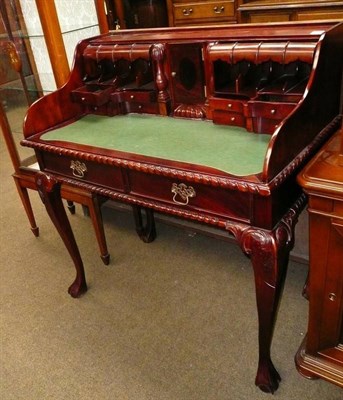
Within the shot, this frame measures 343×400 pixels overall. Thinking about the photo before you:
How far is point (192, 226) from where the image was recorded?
232cm

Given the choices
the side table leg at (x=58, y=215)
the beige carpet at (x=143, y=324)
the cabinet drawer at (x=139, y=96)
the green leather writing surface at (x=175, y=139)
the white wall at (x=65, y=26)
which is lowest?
the beige carpet at (x=143, y=324)

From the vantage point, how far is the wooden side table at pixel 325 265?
108cm

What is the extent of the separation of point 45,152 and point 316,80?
1019 millimetres

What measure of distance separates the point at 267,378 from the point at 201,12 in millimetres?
2733

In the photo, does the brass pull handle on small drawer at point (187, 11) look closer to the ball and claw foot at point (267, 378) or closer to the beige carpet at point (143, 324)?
the beige carpet at point (143, 324)

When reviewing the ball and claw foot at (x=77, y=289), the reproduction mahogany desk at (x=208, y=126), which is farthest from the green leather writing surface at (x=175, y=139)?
the ball and claw foot at (x=77, y=289)

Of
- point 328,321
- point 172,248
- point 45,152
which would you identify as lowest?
point 172,248

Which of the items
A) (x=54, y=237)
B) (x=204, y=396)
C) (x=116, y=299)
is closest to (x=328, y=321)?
(x=204, y=396)

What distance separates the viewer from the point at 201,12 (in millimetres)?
3195

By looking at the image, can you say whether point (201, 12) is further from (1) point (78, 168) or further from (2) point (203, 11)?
(1) point (78, 168)

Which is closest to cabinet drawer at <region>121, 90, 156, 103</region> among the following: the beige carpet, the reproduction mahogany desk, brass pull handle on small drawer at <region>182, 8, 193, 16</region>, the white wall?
the reproduction mahogany desk

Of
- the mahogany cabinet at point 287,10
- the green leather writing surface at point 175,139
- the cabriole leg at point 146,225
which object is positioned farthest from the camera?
the mahogany cabinet at point 287,10

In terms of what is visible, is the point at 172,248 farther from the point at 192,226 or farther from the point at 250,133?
the point at 250,133

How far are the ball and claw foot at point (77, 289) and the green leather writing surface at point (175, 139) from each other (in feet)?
2.49
